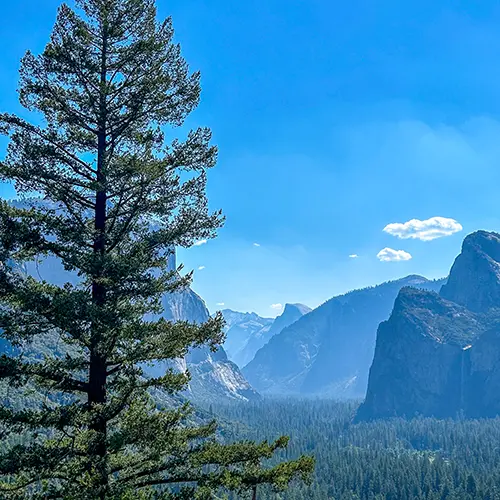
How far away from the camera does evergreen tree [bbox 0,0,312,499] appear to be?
14.5 meters

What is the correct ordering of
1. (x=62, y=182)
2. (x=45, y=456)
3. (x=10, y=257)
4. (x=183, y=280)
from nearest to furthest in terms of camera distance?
(x=45, y=456)
(x=10, y=257)
(x=62, y=182)
(x=183, y=280)

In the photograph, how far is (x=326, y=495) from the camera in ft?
409

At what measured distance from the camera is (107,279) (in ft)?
49.5

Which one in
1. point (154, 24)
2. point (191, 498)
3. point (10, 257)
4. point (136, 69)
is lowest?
point (191, 498)

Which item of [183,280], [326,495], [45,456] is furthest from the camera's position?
[326,495]

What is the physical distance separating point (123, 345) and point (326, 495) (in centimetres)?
12566

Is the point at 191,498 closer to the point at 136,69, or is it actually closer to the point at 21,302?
the point at 21,302

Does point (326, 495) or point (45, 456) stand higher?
point (45, 456)

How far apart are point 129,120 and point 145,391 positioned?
914 cm

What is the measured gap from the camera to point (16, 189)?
16047mm

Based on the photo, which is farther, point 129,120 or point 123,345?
point 129,120

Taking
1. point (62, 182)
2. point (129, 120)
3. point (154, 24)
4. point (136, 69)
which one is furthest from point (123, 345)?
point (154, 24)

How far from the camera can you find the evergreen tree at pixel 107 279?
14484 mm

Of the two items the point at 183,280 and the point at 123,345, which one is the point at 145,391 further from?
the point at 183,280
